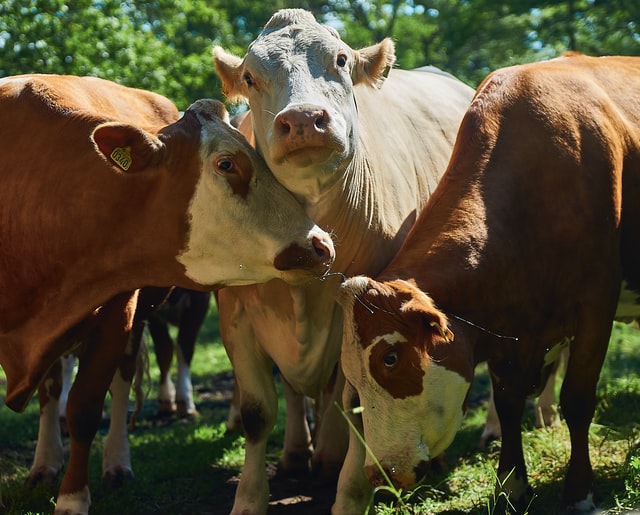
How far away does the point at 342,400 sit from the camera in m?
5.21

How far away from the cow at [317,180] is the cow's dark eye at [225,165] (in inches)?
7.8

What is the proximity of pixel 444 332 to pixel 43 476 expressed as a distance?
3063mm

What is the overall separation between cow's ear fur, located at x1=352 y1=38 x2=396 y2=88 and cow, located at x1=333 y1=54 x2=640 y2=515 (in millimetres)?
545

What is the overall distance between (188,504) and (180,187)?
2.08 metres

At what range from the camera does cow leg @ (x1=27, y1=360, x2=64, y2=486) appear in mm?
5949

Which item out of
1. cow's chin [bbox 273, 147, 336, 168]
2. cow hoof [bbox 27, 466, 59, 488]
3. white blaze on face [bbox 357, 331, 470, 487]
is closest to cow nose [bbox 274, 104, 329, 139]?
cow's chin [bbox 273, 147, 336, 168]

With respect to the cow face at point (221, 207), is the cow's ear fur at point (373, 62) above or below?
above

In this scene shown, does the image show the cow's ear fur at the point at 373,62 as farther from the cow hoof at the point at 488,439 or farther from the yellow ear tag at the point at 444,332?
the cow hoof at the point at 488,439

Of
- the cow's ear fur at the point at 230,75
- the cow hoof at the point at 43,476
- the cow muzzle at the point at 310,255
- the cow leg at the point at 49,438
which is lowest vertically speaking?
the cow hoof at the point at 43,476

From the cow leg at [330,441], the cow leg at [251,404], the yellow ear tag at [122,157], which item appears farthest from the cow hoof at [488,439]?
the yellow ear tag at [122,157]

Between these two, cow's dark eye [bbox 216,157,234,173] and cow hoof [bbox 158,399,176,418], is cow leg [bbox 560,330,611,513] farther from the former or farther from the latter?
cow hoof [bbox 158,399,176,418]

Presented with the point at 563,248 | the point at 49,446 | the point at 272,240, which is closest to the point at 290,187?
the point at 272,240

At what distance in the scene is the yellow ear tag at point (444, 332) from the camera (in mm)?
4109

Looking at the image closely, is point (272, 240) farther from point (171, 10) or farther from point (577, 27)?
point (577, 27)
